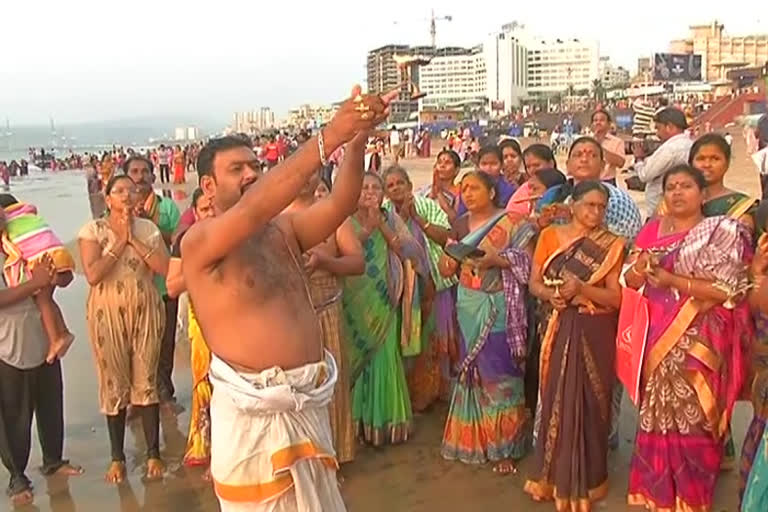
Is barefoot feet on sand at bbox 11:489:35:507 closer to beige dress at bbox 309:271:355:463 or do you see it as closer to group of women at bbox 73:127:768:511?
group of women at bbox 73:127:768:511

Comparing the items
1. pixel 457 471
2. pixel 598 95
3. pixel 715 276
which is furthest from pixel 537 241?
pixel 598 95

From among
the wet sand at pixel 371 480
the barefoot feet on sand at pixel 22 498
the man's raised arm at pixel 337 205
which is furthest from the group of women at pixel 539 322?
the man's raised arm at pixel 337 205

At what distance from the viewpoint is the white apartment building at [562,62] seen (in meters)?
135

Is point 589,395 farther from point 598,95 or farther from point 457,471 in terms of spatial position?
point 598,95

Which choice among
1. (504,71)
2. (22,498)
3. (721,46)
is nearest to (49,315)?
(22,498)

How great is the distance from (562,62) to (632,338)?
141457 mm

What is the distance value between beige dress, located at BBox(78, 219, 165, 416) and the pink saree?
9.22 ft

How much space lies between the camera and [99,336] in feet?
14.6

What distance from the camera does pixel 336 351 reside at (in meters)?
4.35

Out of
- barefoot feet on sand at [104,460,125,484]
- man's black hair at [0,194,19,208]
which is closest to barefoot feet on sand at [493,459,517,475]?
barefoot feet on sand at [104,460,125,484]

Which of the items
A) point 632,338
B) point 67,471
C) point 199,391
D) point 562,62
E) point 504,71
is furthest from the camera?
point 562,62

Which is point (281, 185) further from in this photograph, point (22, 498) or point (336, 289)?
point (22, 498)

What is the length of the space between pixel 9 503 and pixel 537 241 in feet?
11.0

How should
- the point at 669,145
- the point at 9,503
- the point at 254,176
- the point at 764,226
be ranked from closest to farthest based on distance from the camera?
1. the point at 254,176
2. the point at 764,226
3. the point at 9,503
4. the point at 669,145
